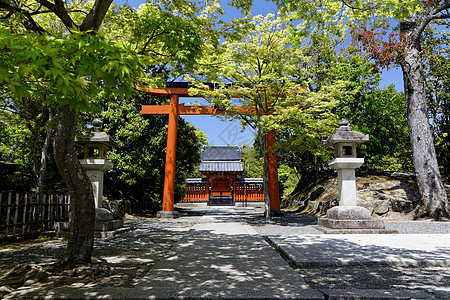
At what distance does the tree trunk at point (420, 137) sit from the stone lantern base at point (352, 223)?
464cm

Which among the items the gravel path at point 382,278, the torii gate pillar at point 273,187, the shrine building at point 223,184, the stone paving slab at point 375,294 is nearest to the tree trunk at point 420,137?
the torii gate pillar at point 273,187

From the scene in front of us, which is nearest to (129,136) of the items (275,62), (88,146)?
(88,146)

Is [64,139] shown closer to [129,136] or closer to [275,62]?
[275,62]

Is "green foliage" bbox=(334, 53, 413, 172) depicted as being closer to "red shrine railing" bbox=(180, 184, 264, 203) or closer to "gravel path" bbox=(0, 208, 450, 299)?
"red shrine railing" bbox=(180, 184, 264, 203)

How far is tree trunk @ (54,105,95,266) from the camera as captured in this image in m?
3.83

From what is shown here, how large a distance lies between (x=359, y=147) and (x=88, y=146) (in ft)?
44.3

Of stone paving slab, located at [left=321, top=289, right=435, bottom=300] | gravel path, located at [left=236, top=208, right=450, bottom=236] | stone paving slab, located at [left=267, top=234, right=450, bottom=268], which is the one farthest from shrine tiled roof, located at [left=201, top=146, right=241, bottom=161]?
stone paving slab, located at [left=321, top=289, right=435, bottom=300]

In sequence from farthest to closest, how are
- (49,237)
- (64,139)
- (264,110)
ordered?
1. (264,110)
2. (49,237)
3. (64,139)

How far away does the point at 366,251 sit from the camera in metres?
4.88

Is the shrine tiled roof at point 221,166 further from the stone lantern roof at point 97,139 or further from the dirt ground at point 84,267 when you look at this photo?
the dirt ground at point 84,267

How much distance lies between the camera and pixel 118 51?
2701 millimetres

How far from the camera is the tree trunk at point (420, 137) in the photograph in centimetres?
1041

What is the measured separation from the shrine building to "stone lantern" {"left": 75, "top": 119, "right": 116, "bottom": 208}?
1605cm

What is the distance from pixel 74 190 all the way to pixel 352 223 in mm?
6903
